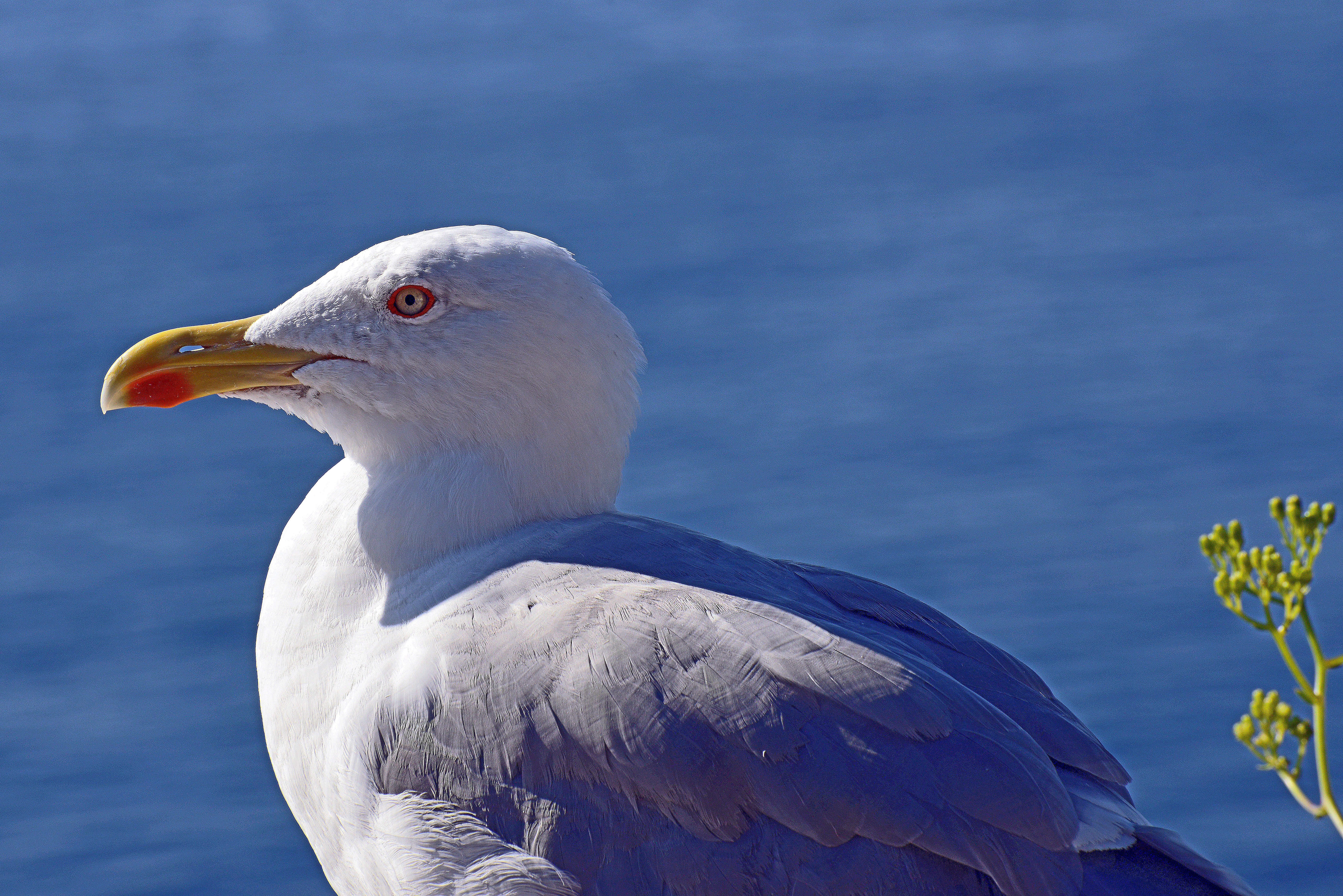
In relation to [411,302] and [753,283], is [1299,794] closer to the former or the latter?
[411,302]

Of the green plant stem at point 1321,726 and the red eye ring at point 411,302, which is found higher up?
the red eye ring at point 411,302

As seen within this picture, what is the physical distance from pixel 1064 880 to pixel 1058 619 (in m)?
2.78

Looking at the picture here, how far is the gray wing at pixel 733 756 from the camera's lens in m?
2.12

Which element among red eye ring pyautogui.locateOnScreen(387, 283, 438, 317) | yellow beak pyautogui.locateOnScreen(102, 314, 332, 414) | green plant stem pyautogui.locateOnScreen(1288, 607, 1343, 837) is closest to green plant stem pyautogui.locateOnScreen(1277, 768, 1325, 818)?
green plant stem pyautogui.locateOnScreen(1288, 607, 1343, 837)

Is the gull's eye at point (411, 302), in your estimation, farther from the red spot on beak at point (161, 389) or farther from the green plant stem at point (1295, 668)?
the green plant stem at point (1295, 668)

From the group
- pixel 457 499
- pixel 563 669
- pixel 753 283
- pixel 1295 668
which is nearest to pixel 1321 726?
pixel 1295 668

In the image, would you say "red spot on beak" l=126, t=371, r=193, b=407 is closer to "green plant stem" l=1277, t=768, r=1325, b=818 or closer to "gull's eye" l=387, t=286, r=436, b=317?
"gull's eye" l=387, t=286, r=436, b=317

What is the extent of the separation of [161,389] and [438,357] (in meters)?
0.43

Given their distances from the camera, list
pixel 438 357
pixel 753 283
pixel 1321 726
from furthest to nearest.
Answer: pixel 753 283, pixel 438 357, pixel 1321 726

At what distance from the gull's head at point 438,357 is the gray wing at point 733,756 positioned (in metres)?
0.33

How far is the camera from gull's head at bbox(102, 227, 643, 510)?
257 centimetres

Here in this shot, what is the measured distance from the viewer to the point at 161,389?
2.63 metres

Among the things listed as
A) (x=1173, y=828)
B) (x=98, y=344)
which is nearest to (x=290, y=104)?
(x=98, y=344)

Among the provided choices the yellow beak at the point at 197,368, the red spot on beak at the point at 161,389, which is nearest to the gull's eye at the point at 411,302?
the yellow beak at the point at 197,368
